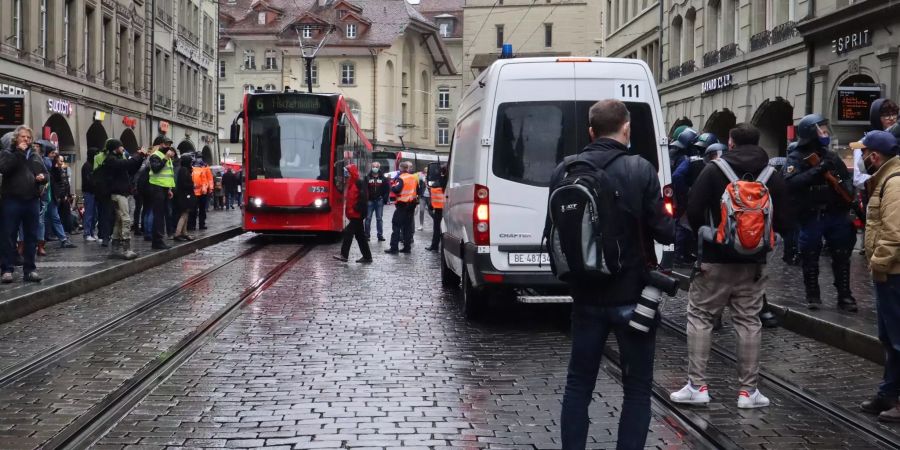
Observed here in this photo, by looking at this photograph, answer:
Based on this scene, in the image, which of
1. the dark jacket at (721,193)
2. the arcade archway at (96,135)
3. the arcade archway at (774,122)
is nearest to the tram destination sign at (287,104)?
the arcade archway at (774,122)

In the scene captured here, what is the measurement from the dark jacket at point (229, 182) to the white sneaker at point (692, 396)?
35262 mm

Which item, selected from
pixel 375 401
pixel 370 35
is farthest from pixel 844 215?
pixel 370 35

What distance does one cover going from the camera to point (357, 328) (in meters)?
9.70

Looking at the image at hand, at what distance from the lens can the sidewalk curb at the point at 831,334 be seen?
825 centimetres

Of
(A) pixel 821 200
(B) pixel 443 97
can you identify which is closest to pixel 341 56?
(B) pixel 443 97

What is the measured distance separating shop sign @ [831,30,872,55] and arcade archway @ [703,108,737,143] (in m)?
7.53

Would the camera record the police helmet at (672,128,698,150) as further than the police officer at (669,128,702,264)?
Yes

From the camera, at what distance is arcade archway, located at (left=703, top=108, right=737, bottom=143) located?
104 feet

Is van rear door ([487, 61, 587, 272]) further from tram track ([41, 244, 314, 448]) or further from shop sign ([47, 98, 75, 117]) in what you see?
shop sign ([47, 98, 75, 117])

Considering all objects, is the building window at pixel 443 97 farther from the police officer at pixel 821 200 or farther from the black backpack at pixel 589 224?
the black backpack at pixel 589 224

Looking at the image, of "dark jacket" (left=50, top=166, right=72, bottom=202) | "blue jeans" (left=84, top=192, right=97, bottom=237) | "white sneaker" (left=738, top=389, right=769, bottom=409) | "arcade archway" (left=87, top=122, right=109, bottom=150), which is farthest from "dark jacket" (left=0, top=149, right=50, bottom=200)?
"arcade archway" (left=87, top=122, right=109, bottom=150)

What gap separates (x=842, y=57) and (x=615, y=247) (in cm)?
2014

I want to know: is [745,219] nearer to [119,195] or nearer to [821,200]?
[821,200]

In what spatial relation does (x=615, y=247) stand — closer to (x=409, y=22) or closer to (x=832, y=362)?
(x=832, y=362)
